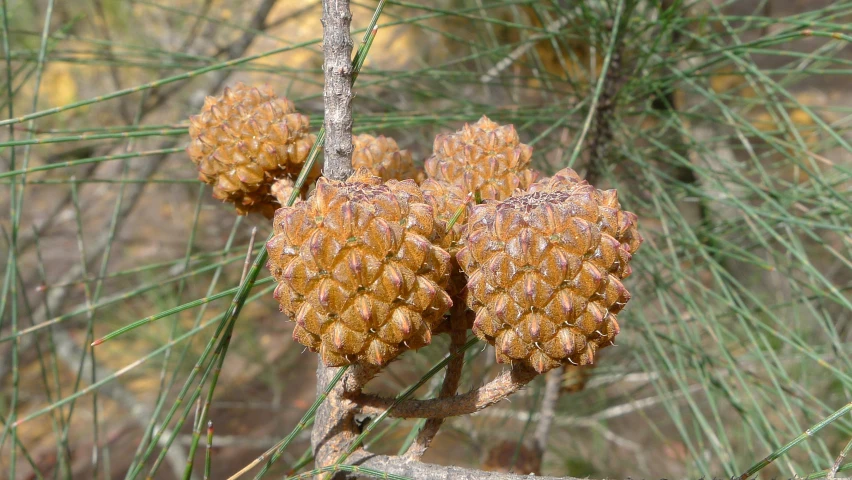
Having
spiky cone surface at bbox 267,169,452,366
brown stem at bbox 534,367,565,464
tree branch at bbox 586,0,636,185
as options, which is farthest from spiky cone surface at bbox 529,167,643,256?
brown stem at bbox 534,367,565,464

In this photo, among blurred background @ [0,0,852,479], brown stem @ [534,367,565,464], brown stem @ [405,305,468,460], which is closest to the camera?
brown stem @ [405,305,468,460]

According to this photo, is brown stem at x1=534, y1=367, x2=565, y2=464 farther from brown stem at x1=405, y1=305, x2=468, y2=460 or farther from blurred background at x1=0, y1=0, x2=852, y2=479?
brown stem at x1=405, y1=305, x2=468, y2=460

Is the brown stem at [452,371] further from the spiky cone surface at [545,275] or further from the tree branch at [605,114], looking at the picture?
the tree branch at [605,114]

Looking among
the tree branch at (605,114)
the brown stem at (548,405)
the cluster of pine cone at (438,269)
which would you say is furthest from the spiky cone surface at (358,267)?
the brown stem at (548,405)

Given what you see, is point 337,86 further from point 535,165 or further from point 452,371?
point 535,165

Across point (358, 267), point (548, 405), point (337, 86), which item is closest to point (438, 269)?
point (358, 267)

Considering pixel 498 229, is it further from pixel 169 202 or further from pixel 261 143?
pixel 169 202

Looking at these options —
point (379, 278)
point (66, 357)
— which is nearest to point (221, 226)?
point (66, 357)
